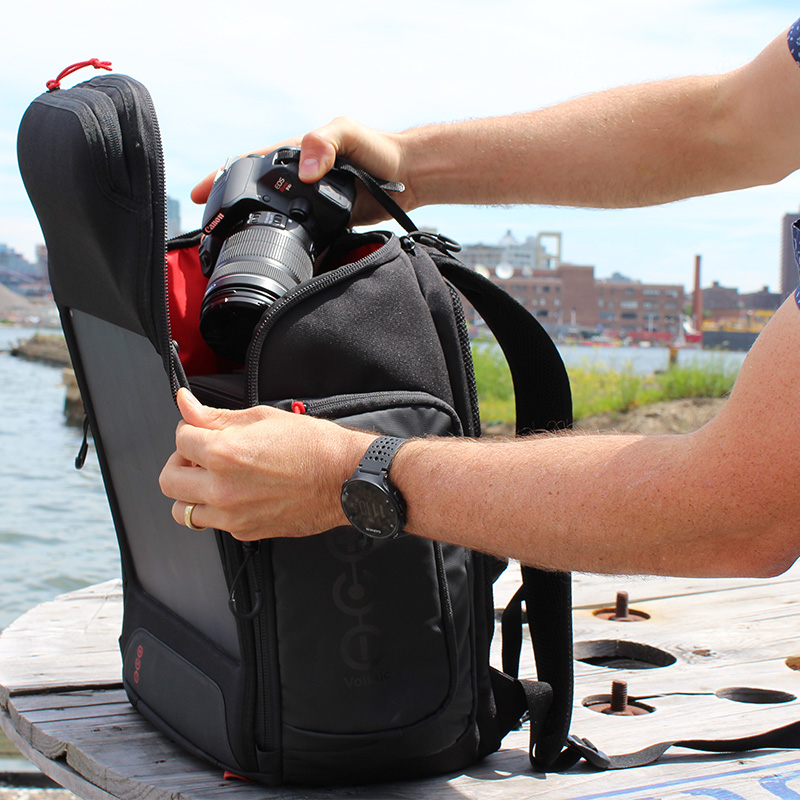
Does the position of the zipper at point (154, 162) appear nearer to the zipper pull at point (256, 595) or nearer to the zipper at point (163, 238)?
the zipper at point (163, 238)

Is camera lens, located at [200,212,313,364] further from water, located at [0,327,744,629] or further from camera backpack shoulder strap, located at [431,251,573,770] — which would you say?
water, located at [0,327,744,629]

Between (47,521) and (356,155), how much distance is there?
664 centimetres

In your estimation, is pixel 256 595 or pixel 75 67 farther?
Result: pixel 75 67

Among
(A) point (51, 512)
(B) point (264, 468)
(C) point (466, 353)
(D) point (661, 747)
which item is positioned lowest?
(A) point (51, 512)

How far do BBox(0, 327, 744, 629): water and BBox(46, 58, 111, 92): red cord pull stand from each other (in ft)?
13.3

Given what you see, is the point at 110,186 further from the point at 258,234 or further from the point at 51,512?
the point at 51,512

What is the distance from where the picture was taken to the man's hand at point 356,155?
3.91ft

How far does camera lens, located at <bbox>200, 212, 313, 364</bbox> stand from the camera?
1.03m

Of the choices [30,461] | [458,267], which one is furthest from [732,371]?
[30,461]

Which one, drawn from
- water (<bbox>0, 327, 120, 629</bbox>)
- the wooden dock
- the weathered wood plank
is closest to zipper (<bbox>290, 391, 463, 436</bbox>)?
the wooden dock

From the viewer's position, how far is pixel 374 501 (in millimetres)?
903

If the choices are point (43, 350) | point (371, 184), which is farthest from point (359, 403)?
point (43, 350)

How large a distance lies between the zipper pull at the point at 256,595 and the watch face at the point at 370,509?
0.17 metres

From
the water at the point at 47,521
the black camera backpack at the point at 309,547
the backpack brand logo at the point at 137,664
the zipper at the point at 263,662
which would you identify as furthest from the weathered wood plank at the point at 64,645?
the water at the point at 47,521
